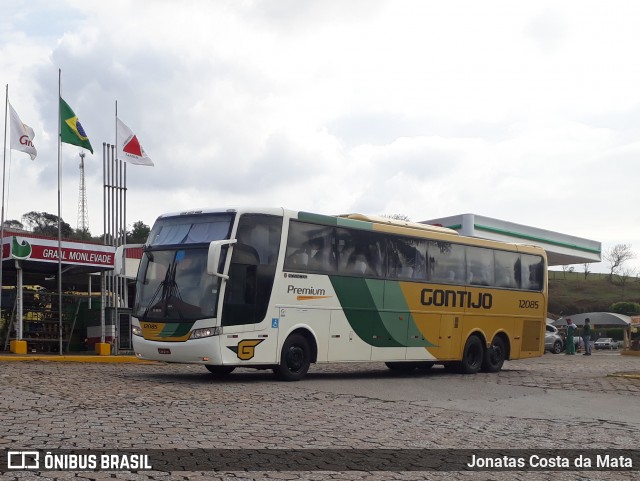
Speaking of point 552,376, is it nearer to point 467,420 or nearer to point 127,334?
point 467,420

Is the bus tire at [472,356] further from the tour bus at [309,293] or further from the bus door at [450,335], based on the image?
the bus door at [450,335]

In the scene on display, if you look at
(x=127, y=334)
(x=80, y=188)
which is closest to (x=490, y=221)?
(x=127, y=334)

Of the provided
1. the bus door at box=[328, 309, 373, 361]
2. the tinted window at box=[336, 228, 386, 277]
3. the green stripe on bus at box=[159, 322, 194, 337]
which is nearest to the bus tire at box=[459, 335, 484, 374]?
the bus door at box=[328, 309, 373, 361]

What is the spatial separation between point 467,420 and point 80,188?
9402 cm

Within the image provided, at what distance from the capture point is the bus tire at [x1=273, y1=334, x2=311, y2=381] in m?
16.3

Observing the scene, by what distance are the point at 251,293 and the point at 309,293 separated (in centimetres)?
155

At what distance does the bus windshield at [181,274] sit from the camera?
50.8ft

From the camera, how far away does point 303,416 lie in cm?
1020

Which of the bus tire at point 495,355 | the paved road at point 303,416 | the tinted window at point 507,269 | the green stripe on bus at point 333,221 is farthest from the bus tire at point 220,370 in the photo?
the tinted window at point 507,269

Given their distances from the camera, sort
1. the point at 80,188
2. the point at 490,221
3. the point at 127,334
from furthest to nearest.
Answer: the point at 80,188, the point at 490,221, the point at 127,334

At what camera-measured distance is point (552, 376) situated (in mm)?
20016

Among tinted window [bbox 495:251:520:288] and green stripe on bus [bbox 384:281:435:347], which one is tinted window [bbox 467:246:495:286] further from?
green stripe on bus [bbox 384:281:435:347]

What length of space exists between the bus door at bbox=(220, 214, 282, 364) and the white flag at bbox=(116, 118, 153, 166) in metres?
13.1

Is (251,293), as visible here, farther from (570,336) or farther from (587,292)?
(587,292)
